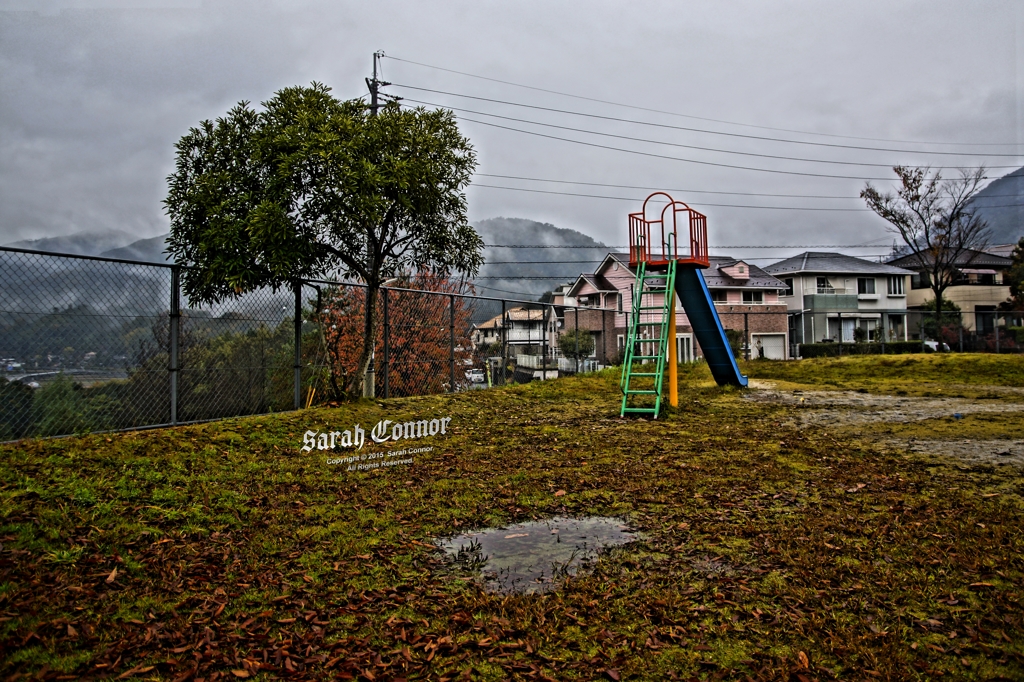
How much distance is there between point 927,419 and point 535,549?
7.91 metres

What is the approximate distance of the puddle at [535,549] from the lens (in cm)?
367

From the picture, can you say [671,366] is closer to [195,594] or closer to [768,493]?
[768,493]

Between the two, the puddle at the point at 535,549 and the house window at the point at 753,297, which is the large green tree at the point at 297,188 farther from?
the house window at the point at 753,297

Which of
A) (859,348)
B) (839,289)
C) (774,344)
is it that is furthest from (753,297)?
(859,348)

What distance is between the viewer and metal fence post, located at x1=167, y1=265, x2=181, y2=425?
717cm

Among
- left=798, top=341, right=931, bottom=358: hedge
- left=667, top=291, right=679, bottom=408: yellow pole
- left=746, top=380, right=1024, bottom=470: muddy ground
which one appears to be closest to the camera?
left=746, top=380, right=1024, bottom=470: muddy ground

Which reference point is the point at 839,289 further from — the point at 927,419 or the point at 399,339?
the point at 399,339

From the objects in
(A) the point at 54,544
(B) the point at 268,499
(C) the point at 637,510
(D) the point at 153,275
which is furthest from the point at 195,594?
(D) the point at 153,275

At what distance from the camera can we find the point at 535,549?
13.7 ft

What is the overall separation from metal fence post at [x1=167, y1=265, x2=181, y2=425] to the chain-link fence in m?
0.01

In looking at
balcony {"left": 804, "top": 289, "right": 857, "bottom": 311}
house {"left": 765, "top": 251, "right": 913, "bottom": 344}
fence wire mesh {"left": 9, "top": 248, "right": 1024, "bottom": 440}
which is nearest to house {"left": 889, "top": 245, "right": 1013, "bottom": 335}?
house {"left": 765, "top": 251, "right": 913, "bottom": 344}

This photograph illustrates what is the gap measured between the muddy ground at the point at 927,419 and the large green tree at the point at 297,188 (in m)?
6.57

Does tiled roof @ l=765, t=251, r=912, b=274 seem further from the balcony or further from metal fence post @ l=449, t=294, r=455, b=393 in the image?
metal fence post @ l=449, t=294, r=455, b=393

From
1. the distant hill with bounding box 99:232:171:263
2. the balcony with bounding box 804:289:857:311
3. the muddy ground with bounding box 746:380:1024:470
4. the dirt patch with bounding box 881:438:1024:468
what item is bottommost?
the dirt patch with bounding box 881:438:1024:468
